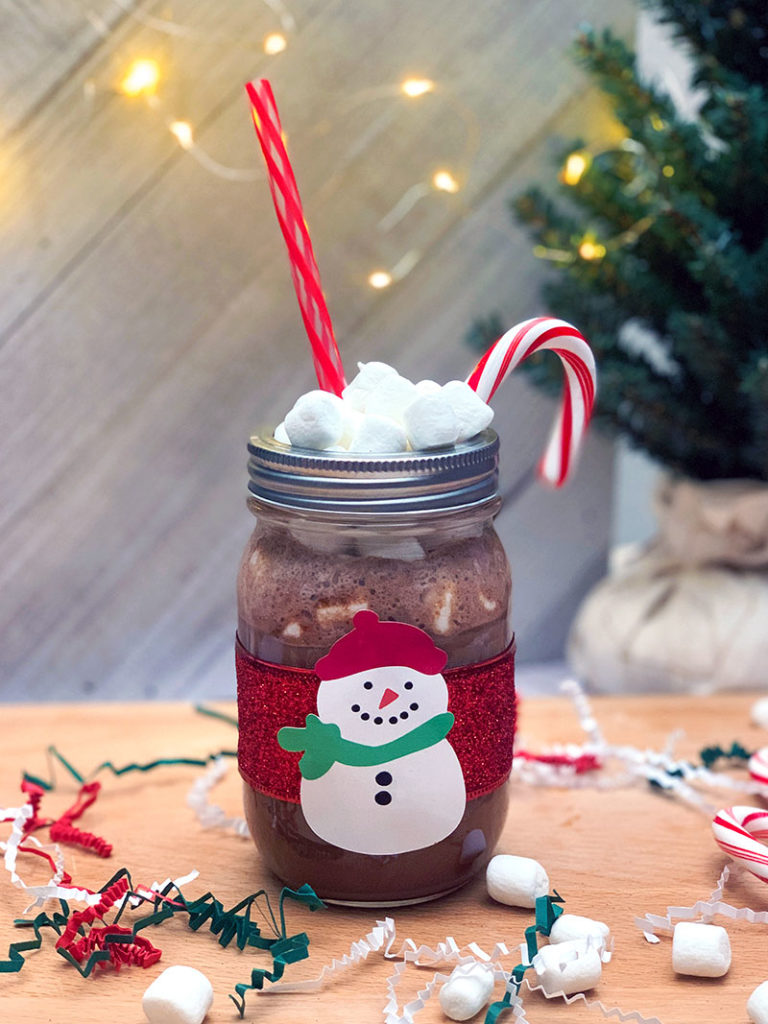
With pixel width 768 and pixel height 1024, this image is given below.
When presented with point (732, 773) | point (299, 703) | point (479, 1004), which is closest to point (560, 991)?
point (479, 1004)

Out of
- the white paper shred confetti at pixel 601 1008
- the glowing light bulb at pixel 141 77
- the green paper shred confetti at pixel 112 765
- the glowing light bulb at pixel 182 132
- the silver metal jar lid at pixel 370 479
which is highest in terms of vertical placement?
the glowing light bulb at pixel 141 77

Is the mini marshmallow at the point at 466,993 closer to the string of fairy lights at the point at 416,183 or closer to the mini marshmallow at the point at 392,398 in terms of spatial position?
the mini marshmallow at the point at 392,398

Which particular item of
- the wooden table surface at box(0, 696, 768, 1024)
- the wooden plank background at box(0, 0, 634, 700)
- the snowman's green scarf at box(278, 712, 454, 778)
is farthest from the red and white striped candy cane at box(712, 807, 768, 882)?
the wooden plank background at box(0, 0, 634, 700)

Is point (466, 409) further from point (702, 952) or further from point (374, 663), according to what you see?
point (702, 952)

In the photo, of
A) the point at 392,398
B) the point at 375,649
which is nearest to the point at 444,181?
the point at 392,398

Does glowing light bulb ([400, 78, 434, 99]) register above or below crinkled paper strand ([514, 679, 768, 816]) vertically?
above

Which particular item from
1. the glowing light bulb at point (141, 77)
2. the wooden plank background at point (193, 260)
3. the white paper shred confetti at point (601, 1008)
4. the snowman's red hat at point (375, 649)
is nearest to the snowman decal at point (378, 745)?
the snowman's red hat at point (375, 649)

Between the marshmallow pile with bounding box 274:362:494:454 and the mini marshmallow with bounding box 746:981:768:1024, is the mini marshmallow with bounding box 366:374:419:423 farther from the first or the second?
the mini marshmallow with bounding box 746:981:768:1024
